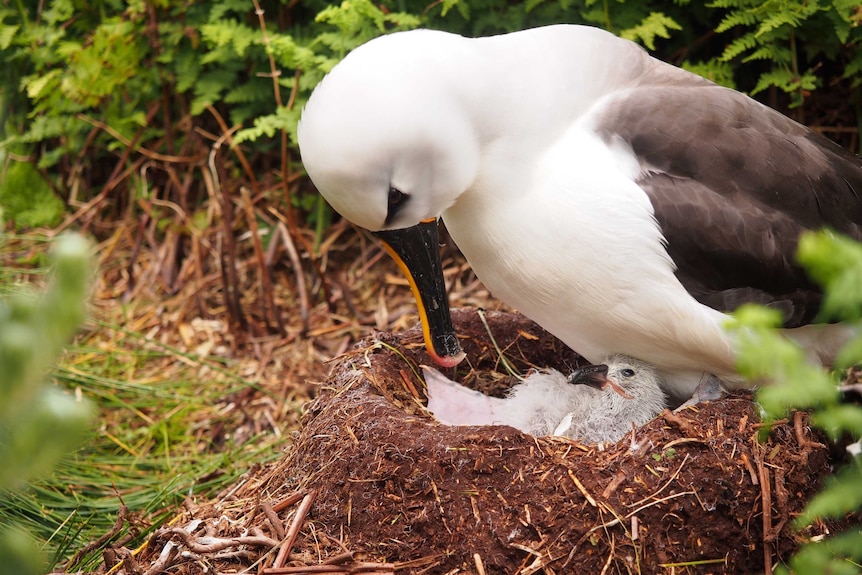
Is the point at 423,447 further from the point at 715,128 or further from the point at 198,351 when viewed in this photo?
the point at 198,351

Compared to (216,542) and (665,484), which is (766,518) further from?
(216,542)

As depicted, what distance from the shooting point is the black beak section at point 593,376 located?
11.4ft

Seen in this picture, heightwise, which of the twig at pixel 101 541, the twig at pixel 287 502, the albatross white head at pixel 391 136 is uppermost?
the albatross white head at pixel 391 136

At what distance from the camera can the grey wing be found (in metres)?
3.15

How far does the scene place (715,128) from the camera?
3.25m

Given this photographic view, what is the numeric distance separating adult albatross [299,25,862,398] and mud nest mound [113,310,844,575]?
388mm

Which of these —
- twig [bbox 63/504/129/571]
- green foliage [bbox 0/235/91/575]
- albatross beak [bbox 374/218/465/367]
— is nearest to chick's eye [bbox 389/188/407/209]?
albatross beak [bbox 374/218/465/367]

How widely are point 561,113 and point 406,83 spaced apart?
591mm

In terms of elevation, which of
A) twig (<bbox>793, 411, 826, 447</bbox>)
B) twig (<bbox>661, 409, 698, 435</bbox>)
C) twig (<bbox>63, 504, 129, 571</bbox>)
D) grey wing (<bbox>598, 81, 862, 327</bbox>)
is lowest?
twig (<bbox>63, 504, 129, 571</bbox>)

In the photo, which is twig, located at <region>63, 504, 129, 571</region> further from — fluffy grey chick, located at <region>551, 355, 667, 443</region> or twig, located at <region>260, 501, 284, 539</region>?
fluffy grey chick, located at <region>551, 355, 667, 443</region>

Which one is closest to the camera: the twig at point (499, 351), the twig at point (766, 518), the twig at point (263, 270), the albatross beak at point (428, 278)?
the twig at point (766, 518)

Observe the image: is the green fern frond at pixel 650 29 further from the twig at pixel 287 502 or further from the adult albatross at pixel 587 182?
the twig at pixel 287 502

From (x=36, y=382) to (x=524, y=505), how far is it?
1778mm

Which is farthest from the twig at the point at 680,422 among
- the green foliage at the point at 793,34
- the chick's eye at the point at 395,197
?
the green foliage at the point at 793,34
